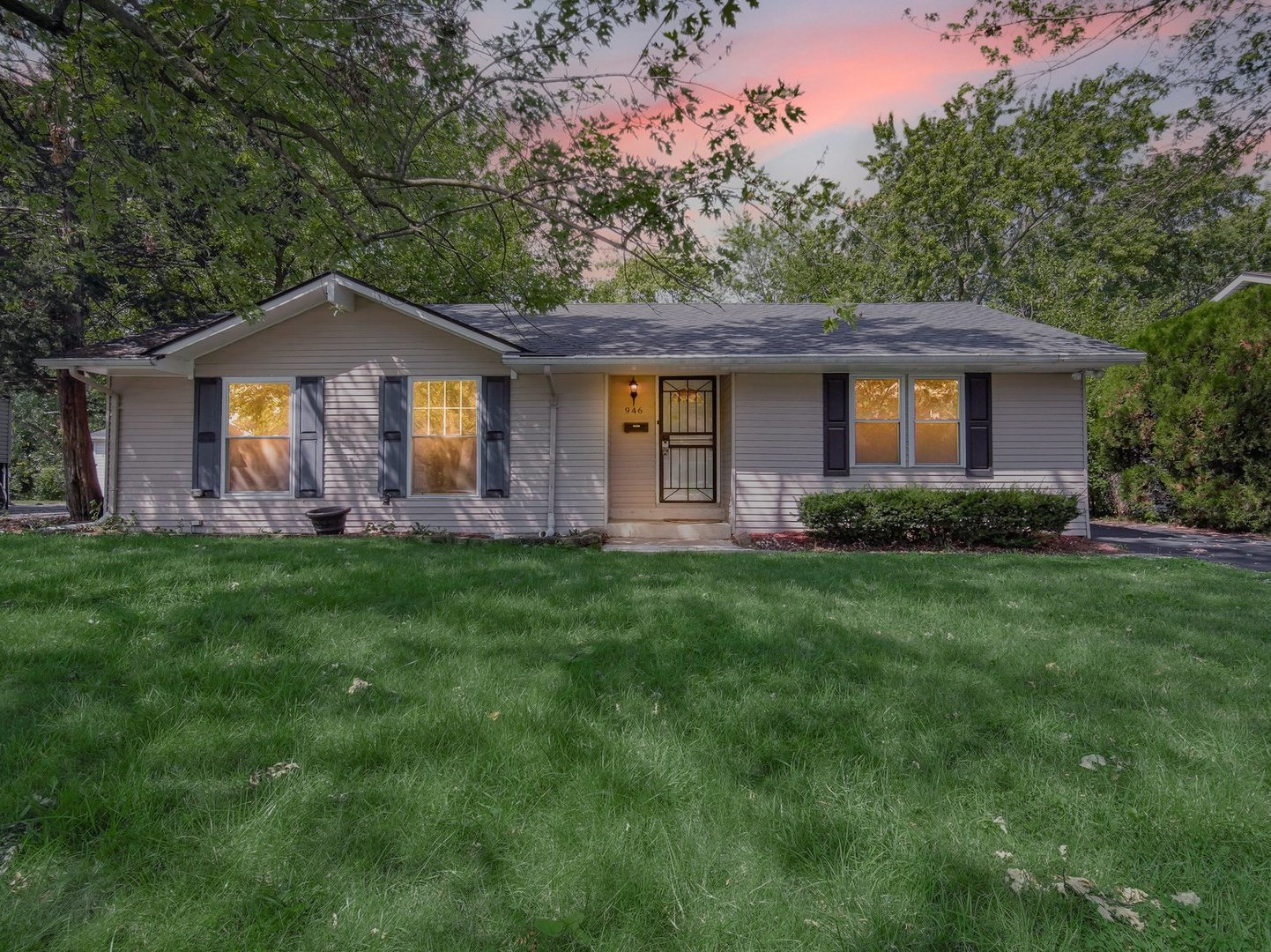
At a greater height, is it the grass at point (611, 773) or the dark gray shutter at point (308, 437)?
the dark gray shutter at point (308, 437)

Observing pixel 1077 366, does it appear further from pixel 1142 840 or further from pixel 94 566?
pixel 94 566

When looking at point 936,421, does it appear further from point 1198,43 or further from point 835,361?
point 1198,43

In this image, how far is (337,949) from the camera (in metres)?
1.48

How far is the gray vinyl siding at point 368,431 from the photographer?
9766mm

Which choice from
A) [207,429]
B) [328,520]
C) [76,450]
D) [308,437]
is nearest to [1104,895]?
[328,520]

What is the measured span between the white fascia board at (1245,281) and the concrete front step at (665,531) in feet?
35.6

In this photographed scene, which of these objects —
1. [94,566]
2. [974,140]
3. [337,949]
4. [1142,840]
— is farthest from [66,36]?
[974,140]

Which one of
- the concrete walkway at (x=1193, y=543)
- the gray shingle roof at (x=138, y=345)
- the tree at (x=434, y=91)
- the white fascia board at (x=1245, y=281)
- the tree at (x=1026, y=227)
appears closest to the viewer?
the tree at (x=434, y=91)

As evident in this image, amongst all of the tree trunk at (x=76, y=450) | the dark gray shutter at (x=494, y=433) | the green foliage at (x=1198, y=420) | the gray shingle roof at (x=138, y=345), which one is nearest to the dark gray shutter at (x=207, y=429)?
the gray shingle roof at (x=138, y=345)

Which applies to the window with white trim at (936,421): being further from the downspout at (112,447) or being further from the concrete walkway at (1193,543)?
the downspout at (112,447)

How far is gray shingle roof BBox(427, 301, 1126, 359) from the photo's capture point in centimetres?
945

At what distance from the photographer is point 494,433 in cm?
970

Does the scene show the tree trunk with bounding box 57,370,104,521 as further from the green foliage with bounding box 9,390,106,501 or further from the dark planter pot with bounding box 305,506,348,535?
→ the green foliage with bounding box 9,390,106,501

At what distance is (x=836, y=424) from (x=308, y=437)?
26.5ft
